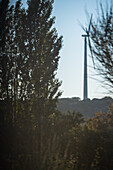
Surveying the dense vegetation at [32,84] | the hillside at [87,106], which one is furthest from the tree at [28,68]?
the hillside at [87,106]

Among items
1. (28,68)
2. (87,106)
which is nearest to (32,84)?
(28,68)

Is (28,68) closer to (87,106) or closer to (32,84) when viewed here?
(32,84)

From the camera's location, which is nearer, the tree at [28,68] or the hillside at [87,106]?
the tree at [28,68]

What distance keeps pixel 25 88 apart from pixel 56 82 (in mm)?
1544

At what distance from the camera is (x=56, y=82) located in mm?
10773

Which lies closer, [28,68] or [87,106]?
[28,68]

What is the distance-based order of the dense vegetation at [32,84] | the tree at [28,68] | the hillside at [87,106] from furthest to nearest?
the hillside at [87,106] < the tree at [28,68] < the dense vegetation at [32,84]

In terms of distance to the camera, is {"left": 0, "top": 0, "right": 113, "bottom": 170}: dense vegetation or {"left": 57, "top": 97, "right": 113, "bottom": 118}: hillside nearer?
{"left": 0, "top": 0, "right": 113, "bottom": 170}: dense vegetation

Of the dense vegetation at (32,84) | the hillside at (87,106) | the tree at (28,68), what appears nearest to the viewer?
the dense vegetation at (32,84)

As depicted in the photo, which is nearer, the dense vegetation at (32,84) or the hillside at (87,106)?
the dense vegetation at (32,84)

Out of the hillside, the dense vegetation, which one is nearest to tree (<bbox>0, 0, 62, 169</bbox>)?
the dense vegetation

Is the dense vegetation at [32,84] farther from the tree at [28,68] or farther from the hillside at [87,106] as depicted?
the hillside at [87,106]

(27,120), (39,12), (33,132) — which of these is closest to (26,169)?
(33,132)

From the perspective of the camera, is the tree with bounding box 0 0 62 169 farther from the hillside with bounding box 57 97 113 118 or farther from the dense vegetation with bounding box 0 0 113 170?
the hillside with bounding box 57 97 113 118
